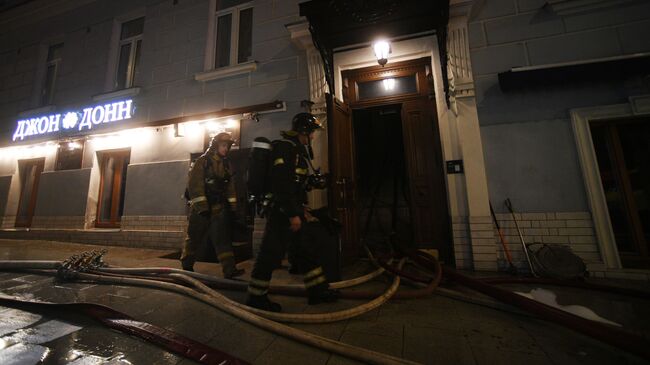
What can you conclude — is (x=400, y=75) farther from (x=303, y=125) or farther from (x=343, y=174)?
(x=303, y=125)

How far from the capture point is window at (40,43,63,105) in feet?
24.4

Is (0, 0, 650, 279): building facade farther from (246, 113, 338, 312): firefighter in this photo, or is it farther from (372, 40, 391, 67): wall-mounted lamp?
(246, 113, 338, 312): firefighter

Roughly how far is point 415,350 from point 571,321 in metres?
1.14

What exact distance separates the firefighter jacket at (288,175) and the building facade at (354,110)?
891mm

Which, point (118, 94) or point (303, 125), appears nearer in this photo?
point (303, 125)

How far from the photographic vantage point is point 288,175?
247cm

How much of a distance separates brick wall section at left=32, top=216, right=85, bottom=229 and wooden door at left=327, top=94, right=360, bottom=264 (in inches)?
259

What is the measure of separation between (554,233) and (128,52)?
412 inches

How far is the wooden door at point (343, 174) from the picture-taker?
11.8 feet

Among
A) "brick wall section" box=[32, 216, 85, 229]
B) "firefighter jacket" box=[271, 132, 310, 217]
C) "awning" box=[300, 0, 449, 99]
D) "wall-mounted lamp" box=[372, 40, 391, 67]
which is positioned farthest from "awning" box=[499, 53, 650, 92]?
"brick wall section" box=[32, 216, 85, 229]

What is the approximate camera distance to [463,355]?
5.27 ft

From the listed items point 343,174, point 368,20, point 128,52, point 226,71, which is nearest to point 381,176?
point 343,174

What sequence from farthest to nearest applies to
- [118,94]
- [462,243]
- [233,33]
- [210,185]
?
1. [118,94]
2. [233,33]
3. [462,243]
4. [210,185]

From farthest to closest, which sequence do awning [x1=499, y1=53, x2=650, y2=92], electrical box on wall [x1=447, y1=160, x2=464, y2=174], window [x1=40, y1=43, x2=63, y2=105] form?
window [x1=40, y1=43, x2=63, y2=105] < electrical box on wall [x1=447, y1=160, x2=464, y2=174] < awning [x1=499, y1=53, x2=650, y2=92]
